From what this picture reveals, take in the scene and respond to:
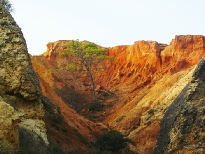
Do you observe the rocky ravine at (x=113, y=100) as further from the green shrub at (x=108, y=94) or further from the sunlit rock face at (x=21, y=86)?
the green shrub at (x=108, y=94)

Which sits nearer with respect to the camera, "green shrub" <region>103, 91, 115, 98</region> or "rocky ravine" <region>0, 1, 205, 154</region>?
"rocky ravine" <region>0, 1, 205, 154</region>

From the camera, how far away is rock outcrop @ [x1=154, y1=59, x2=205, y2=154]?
46.7ft

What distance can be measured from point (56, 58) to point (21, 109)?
52.4 metres

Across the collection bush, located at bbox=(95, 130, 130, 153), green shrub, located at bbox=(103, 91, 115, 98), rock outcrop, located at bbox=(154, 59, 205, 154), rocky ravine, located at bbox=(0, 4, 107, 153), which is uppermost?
rocky ravine, located at bbox=(0, 4, 107, 153)

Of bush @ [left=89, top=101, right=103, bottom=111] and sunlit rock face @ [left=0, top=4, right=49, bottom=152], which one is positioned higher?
sunlit rock face @ [left=0, top=4, right=49, bottom=152]

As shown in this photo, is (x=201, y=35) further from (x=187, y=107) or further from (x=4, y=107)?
(x=4, y=107)

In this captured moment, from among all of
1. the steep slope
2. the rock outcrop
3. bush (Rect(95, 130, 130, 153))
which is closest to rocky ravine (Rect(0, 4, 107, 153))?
the rock outcrop

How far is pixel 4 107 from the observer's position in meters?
7.72

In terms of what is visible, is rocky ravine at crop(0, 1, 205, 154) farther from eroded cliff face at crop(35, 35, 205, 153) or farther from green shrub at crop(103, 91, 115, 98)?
green shrub at crop(103, 91, 115, 98)

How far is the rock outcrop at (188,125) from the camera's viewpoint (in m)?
14.2

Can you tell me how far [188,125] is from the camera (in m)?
14.9

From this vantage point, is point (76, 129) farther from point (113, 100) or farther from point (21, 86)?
point (113, 100)

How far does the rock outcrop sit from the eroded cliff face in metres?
7.00

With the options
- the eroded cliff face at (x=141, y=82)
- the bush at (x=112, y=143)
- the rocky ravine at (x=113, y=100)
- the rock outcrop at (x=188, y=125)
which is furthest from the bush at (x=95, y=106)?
the rock outcrop at (x=188, y=125)
